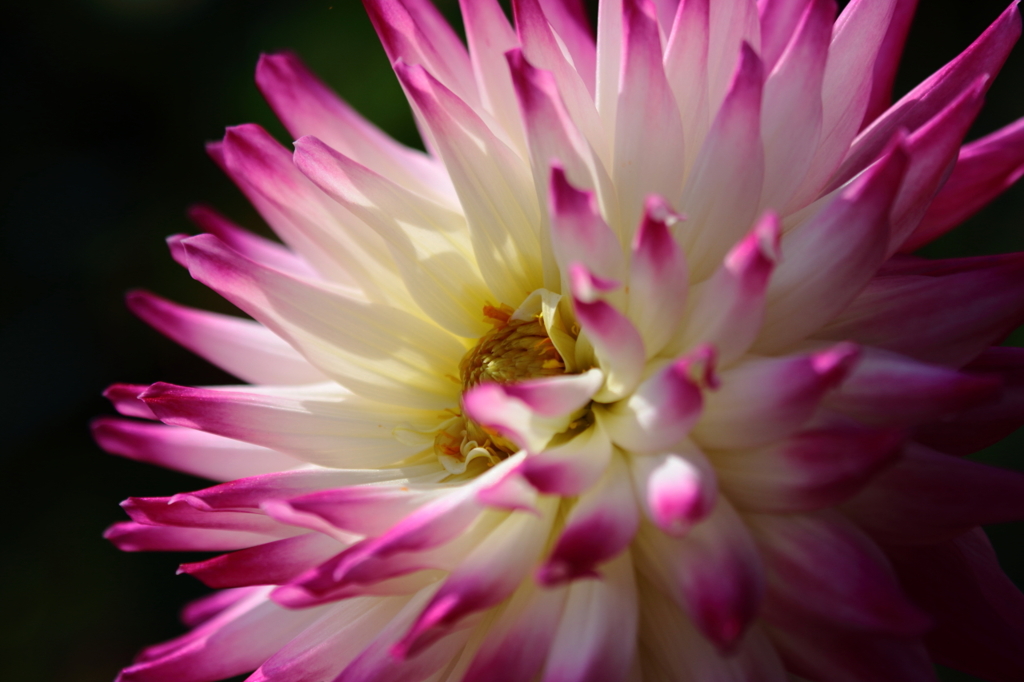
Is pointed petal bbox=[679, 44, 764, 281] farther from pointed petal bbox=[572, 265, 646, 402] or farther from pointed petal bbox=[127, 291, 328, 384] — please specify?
pointed petal bbox=[127, 291, 328, 384]

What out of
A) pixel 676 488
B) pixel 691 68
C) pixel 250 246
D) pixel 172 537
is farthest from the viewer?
pixel 250 246

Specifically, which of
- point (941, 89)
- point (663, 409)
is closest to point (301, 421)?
point (663, 409)

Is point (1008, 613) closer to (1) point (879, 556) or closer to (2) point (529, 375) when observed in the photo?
(1) point (879, 556)

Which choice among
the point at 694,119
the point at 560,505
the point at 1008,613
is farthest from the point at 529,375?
the point at 1008,613

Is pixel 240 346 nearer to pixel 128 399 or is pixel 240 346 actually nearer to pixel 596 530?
pixel 128 399

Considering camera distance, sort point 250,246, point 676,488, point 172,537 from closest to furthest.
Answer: point 676,488 < point 172,537 < point 250,246

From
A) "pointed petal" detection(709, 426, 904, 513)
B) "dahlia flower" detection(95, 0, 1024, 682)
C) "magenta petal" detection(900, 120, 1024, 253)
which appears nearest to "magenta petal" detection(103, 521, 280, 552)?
"dahlia flower" detection(95, 0, 1024, 682)

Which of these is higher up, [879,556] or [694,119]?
[694,119]

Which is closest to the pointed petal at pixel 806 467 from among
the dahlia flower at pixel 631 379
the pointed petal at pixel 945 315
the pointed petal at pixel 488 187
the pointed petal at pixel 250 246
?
the dahlia flower at pixel 631 379

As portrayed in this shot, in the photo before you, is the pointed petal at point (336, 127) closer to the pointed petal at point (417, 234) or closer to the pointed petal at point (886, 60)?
the pointed petal at point (417, 234)
